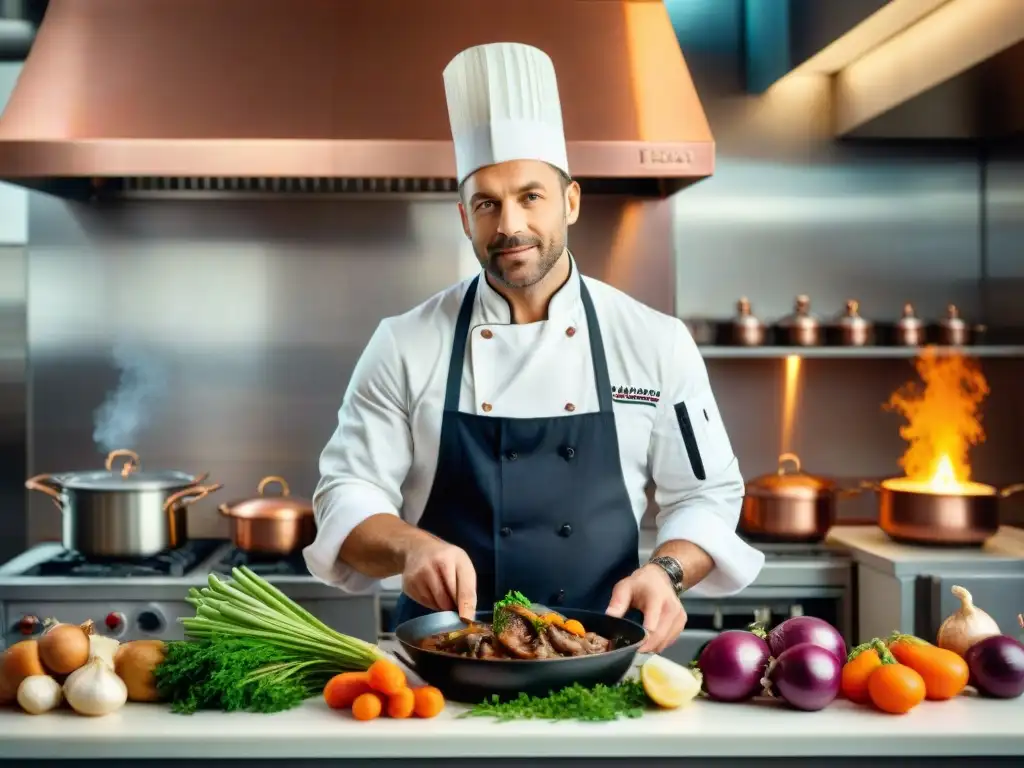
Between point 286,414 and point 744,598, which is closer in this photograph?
point 744,598

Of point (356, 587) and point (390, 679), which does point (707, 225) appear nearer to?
point (356, 587)

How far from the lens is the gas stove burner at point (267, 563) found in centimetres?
313

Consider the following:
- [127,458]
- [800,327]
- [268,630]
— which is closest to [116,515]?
[127,458]

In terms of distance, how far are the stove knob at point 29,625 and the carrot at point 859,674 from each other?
217 centimetres

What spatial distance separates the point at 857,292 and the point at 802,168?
1.50ft

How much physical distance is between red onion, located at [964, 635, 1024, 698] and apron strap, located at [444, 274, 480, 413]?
41.9 inches

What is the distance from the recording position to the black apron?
225cm

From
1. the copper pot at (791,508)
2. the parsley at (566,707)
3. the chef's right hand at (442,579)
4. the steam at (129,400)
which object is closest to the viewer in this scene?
the parsley at (566,707)

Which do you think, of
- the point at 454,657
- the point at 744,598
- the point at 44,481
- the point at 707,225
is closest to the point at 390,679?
the point at 454,657

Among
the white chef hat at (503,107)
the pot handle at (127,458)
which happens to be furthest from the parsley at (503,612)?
the pot handle at (127,458)

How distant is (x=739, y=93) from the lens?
3.84 m

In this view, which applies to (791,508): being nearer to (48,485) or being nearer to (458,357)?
(458,357)

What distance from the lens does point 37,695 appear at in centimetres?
157

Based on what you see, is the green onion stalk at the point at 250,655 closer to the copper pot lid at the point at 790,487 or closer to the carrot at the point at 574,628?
the carrot at the point at 574,628
